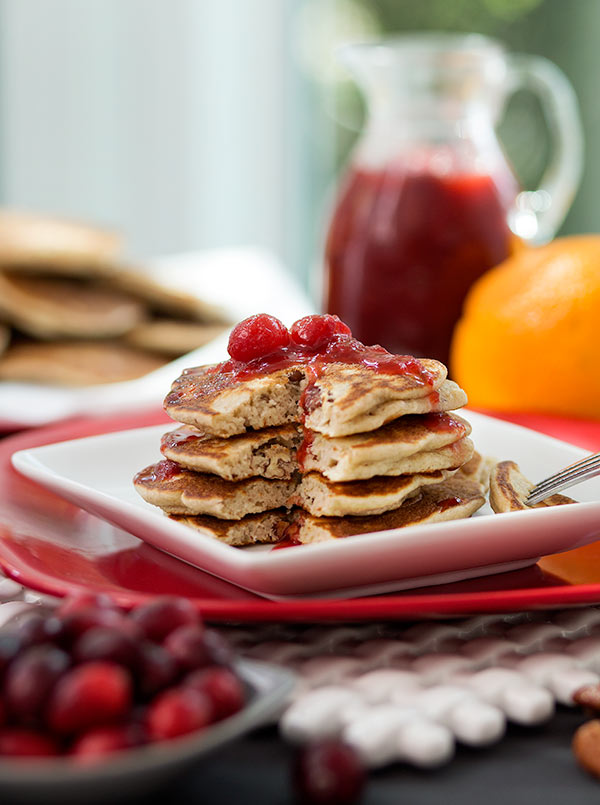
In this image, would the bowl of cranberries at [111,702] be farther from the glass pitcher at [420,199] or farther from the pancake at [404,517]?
the glass pitcher at [420,199]

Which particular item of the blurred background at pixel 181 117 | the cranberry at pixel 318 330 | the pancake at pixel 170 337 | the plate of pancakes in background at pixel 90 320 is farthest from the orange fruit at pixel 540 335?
the blurred background at pixel 181 117

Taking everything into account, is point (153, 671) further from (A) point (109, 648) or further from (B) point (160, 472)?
(B) point (160, 472)

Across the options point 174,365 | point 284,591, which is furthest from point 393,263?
point 284,591

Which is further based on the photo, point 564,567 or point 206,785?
point 564,567

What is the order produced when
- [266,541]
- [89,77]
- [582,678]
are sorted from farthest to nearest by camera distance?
1. [89,77]
2. [266,541]
3. [582,678]

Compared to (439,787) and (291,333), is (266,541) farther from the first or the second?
(439,787)

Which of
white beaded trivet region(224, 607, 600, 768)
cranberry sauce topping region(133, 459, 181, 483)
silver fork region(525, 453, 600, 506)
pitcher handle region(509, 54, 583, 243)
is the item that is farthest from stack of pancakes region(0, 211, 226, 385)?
white beaded trivet region(224, 607, 600, 768)
